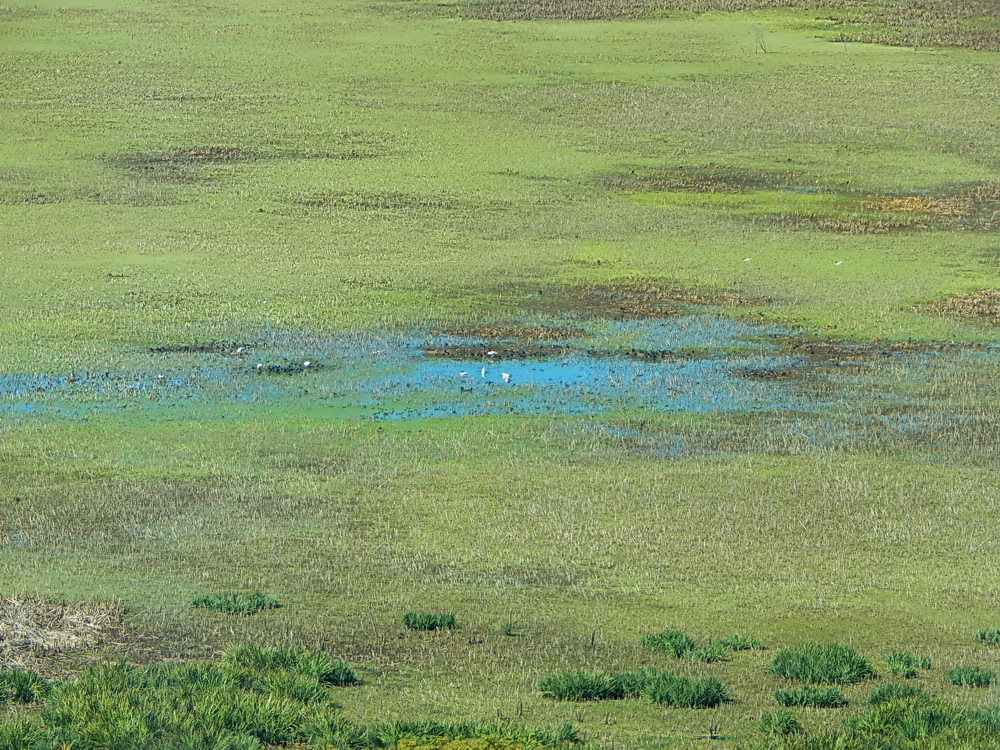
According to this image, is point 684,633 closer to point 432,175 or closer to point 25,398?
point 25,398

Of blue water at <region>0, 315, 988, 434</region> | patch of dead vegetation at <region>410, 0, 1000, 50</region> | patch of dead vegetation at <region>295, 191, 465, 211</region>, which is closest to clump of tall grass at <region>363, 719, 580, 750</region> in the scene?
blue water at <region>0, 315, 988, 434</region>

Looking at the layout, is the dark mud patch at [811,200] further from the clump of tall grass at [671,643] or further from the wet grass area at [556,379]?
the clump of tall grass at [671,643]

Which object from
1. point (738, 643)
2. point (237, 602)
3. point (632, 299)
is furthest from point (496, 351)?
point (738, 643)

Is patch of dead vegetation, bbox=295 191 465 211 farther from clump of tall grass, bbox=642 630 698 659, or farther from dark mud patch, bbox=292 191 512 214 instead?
clump of tall grass, bbox=642 630 698 659

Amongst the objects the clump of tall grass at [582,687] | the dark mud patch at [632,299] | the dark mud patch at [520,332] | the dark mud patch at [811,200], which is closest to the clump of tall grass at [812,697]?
the clump of tall grass at [582,687]

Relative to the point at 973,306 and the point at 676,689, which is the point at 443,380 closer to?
the point at 973,306
